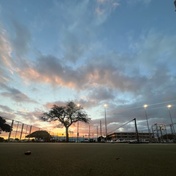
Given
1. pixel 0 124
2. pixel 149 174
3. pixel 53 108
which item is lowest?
pixel 149 174

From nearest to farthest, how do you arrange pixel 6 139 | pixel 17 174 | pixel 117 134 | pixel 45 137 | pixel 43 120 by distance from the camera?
pixel 17 174 → pixel 6 139 → pixel 45 137 → pixel 43 120 → pixel 117 134

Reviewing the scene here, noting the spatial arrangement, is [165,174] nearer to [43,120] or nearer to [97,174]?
[97,174]

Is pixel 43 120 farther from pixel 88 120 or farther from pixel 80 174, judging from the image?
pixel 80 174

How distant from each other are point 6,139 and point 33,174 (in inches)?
871

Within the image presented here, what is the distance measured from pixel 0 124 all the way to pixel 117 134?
289 feet

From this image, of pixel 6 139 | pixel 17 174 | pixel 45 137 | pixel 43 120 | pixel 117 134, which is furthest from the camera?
pixel 117 134

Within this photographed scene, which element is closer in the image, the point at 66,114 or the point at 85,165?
the point at 85,165

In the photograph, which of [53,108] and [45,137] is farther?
[53,108]

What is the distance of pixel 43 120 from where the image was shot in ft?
128

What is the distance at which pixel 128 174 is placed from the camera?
4.82 feet

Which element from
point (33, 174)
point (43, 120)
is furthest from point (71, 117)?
point (33, 174)

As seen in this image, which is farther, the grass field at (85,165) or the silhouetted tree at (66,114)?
the silhouetted tree at (66,114)

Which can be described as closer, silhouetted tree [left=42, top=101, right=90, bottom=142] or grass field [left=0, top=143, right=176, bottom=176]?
grass field [left=0, top=143, right=176, bottom=176]

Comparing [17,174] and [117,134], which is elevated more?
[117,134]
